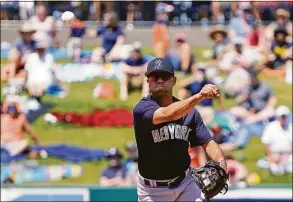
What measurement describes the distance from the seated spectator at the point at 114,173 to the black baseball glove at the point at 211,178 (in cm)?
543

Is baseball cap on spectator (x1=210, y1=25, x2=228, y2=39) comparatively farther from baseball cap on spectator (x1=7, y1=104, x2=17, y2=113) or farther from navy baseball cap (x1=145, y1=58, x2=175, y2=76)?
navy baseball cap (x1=145, y1=58, x2=175, y2=76)

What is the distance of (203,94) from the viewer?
5.32 metres

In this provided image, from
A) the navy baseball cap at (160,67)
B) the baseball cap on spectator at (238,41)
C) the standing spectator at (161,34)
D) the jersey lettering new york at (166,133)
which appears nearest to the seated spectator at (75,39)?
the standing spectator at (161,34)

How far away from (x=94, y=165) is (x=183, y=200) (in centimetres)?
630

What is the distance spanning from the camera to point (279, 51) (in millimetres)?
14352

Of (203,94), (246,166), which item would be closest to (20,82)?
(246,166)

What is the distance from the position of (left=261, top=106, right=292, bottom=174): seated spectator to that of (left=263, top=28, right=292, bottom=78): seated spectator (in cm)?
210

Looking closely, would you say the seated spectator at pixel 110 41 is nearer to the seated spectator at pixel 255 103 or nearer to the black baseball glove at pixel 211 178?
the seated spectator at pixel 255 103

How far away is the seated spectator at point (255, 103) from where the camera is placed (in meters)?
12.8

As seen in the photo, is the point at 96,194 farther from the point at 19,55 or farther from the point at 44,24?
the point at 44,24

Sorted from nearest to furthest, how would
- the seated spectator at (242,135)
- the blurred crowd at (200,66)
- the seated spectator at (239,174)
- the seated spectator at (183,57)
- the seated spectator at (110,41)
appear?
the seated spectator at (239,174), the blurred crowd at (200,66), the seated spectator at (242,135), the seated spectator at (183,57), the seated spectator at (110,41)

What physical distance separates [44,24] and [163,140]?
9.69 meters

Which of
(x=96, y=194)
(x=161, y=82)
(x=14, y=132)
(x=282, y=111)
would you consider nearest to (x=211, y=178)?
(x=161, y=82)

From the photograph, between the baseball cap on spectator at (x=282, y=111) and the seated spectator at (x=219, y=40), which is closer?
the baseball cap on spectator at (x=282, y=111)
